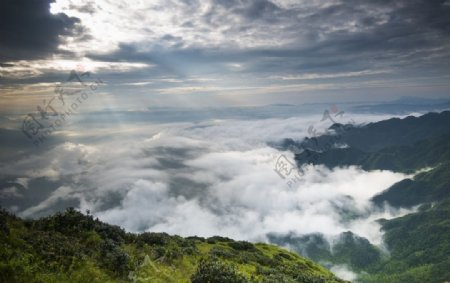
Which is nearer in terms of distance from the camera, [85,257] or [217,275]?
[85,257]

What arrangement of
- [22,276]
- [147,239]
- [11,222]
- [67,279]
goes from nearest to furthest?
[22,276] < [67,279] < [11,222] < [147,239]

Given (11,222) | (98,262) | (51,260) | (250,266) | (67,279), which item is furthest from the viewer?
(250,266)

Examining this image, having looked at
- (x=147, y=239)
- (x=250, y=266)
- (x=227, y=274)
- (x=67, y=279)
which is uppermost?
(x=67, y=279)

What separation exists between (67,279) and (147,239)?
13510mm

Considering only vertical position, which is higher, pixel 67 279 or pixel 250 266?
pixel 67 279

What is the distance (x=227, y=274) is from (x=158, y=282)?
4351mm

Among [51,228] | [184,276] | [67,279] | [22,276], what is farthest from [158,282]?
[51,228]

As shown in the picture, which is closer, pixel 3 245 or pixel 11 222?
pixel 3 245

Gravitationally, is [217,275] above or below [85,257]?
below

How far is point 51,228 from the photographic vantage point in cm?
2389

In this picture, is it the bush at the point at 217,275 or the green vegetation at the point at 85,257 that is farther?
the bush at the point at 217,275

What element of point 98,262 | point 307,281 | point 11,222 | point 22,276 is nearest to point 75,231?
point 11,222

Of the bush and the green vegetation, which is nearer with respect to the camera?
the green vegetation

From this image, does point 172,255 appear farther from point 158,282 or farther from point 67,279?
point 67,279
